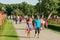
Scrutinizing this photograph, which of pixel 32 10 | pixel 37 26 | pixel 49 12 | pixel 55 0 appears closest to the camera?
pixel 37 26

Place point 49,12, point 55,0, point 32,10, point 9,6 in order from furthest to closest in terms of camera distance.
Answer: point 9,6 → point 32,10 → point 49,12 → point 55,0

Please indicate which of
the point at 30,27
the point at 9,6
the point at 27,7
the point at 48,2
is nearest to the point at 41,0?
the point at 48,2

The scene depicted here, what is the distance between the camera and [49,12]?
77438mm

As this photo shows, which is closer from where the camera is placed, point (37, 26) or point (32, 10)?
point (37, 26)

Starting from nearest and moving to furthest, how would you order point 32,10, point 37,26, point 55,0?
point 37,26 < point 55,0 < point 32,10

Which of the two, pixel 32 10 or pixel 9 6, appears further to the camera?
pixel 9 6

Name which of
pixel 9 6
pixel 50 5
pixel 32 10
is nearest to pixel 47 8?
pixel 50 5

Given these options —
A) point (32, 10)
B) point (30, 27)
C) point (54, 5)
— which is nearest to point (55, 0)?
point (54, 5)

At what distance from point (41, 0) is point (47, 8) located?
5.57 metres

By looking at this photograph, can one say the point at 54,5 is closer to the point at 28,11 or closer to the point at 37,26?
the point at 37,26

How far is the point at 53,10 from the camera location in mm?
76812

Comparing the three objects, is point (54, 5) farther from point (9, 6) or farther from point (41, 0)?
point (9, 6)

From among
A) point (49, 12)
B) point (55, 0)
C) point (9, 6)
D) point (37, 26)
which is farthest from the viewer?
point (9, 6)

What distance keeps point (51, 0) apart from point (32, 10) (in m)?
70.5
